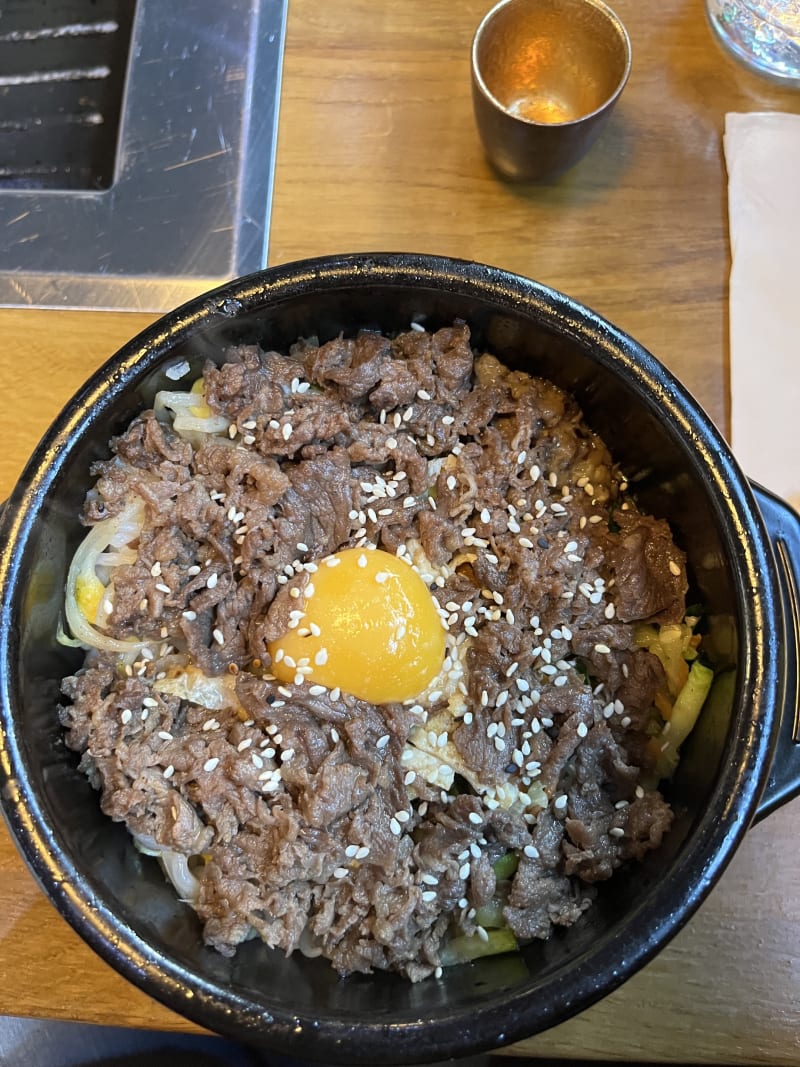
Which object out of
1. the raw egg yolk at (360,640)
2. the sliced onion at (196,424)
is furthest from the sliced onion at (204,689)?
the sliced onion at (196,424)

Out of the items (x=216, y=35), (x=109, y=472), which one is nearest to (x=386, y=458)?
(x=109, y=472)

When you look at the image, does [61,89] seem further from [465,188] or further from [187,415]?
[187,415]

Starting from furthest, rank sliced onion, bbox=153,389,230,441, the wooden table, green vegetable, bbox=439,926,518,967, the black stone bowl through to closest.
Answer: the wooden table → sliced onion, bbox=153,389,230,441 → green vegetable, bbox=439,926,518,967 → the black stone bowl

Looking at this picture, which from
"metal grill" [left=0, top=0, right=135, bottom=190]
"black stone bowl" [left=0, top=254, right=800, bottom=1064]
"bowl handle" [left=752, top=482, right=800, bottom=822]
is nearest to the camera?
"black stone bowl" [left=0, top=254, right=800, bottom=1064]

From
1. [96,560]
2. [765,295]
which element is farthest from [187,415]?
[765,295]

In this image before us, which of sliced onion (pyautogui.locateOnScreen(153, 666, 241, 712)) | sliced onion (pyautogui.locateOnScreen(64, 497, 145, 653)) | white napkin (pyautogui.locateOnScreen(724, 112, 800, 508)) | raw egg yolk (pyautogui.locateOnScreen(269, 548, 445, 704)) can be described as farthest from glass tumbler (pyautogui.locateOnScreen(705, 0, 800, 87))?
sliced onion (pyautogui.locateOnScreen(153, 666, 241, 712))

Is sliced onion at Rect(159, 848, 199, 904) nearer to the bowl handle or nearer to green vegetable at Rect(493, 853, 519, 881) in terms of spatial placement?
green vegetable at Rect(493, 853, 519, 881)

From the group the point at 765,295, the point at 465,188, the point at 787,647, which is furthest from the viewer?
the point at 465,188

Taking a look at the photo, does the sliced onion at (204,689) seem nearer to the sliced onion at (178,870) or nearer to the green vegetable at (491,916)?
the sliced onion at (178,870)
